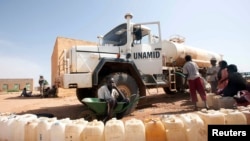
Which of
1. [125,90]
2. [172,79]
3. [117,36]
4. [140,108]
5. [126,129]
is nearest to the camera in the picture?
[126,129]

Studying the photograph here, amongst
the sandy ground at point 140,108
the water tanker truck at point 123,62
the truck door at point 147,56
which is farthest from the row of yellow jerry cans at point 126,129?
the truck door at point 147,56

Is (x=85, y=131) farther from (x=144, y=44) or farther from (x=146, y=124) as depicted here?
(x=144, y=44)

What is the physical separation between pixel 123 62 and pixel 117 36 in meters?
1.56

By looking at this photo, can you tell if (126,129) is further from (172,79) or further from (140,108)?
(172,79)

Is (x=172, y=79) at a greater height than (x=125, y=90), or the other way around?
(x=172, y=79)

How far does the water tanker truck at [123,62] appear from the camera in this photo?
238 inches

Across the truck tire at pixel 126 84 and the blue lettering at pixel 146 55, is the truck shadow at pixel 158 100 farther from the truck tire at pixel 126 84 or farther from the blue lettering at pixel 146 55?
the blue lettering at pixel 146 55

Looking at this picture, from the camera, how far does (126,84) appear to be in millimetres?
6258

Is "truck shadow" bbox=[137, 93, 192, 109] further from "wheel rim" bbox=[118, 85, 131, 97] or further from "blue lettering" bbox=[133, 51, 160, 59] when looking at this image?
"blue lettering" bbox=[133, 51, 160, 59]

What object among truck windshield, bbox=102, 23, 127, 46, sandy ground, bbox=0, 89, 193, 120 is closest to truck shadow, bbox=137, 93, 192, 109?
sandy ground, bbox=0, 89, 193, 120

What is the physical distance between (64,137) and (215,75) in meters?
6.32

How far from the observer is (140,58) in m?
7.31

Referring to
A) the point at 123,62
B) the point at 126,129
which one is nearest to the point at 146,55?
the point at 123,62

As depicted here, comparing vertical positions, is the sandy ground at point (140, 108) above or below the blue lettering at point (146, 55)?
below
